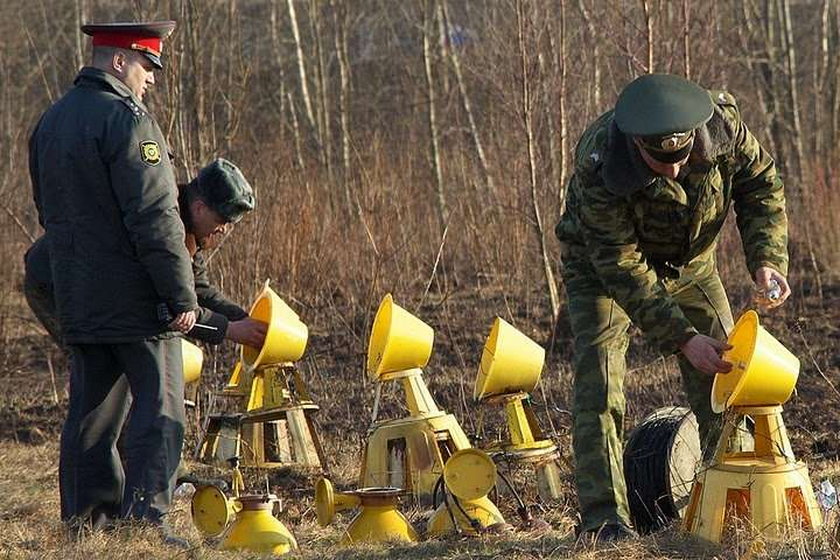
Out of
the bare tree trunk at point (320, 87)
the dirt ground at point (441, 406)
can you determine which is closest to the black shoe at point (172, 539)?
the dirt ground at point (441, 406)

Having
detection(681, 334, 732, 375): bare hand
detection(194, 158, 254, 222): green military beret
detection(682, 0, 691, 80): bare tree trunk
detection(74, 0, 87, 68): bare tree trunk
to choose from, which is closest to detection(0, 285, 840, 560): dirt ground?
detection(681, 334, 732, 375): bare hand

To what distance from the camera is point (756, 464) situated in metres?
4.49

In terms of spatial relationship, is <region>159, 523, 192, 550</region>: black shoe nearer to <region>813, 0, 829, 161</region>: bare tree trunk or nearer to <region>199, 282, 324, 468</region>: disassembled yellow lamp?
<region>199, 282, 324, 468</region>: disassembled yellow lamp

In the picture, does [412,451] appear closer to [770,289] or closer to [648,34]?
[770,289]

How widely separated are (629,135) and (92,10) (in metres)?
15.4

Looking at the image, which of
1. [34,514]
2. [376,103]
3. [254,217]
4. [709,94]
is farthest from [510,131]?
[376,103]

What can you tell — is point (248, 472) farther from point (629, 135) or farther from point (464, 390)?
point (629, 135)

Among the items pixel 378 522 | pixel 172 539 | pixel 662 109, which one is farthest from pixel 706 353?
pixel 172 539

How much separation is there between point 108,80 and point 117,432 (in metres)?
1.32

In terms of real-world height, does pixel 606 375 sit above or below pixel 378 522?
above

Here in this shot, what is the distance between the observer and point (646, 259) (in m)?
4.88

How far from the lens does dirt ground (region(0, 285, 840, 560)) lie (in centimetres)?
479

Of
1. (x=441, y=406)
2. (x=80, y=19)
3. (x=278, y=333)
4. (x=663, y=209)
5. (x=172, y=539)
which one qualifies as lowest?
(x=441, y=406)

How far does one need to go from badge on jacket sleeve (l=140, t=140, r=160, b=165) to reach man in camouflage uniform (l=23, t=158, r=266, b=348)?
0.44m
